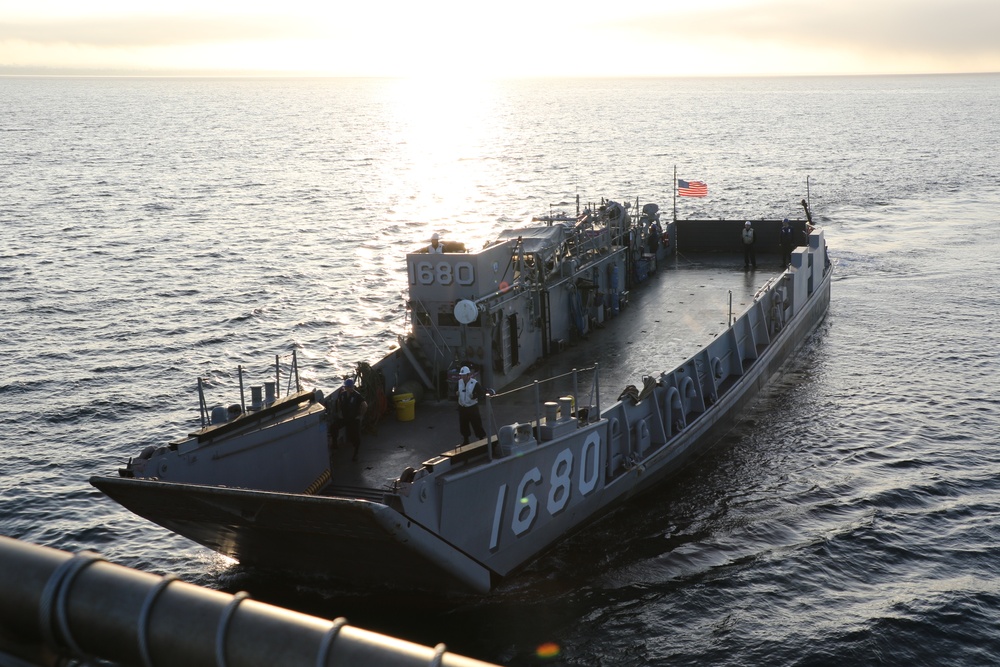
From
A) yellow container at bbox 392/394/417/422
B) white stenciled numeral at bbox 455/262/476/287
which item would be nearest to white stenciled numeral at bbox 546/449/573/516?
yellow container at bbox 392/394/417/422

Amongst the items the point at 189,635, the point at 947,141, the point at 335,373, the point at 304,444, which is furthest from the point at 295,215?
the point at 947,141

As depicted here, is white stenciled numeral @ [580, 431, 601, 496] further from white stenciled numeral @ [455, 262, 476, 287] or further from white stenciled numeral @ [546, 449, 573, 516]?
white stenciled numeral @ [455, 262, 476, 287]

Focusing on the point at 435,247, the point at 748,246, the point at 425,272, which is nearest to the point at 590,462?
the point at 425,272

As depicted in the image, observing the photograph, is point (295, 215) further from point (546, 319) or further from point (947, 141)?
point (947, 141)

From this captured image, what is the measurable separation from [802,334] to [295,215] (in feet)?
150

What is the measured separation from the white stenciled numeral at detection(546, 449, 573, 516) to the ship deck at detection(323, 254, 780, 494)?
1587 mm

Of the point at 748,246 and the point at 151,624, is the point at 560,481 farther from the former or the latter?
the point at 748,246

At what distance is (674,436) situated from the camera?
70.3 feet

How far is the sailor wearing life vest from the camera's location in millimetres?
17500

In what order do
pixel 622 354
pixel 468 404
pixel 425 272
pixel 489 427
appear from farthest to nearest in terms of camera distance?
pixel 622 354 < pixel 425 272 < pixel 468 404 < pixel 489 427

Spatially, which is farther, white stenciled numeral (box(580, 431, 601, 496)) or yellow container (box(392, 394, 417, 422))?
yellow container (box(392, 394, 417, 422))

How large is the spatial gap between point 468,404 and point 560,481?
2.11 meters

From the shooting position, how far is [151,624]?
630 centimetres

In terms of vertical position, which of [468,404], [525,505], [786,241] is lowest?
[525,505]
